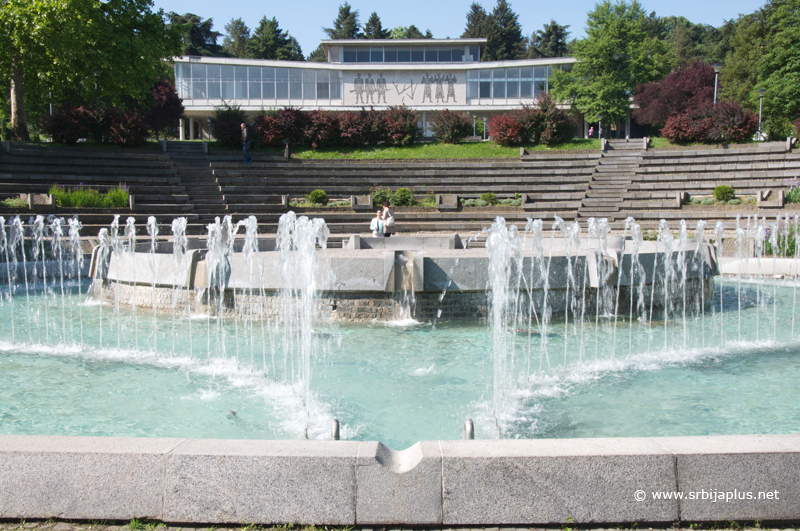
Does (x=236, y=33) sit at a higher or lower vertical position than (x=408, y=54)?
higher

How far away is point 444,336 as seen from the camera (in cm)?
933

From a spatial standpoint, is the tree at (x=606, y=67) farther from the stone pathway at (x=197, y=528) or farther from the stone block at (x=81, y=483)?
the stone block at (x=81, y=483)

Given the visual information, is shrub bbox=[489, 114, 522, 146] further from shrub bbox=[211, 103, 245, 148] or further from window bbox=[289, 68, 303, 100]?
window bbox=[289, 68, 303, 100]

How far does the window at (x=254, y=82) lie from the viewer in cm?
4681

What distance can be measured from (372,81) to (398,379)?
4368cm

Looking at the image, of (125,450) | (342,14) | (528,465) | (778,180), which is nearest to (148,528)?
(125,450)

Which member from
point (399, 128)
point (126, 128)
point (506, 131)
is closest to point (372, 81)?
Answer: point (399, 128)

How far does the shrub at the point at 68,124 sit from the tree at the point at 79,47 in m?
0.96

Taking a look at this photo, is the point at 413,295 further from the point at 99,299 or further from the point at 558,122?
the point at 558,122

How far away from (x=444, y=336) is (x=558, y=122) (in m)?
27.9

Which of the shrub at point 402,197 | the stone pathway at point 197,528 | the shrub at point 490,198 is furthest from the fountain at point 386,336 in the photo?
the shrub at point 402,197

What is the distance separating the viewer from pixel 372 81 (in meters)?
47.6

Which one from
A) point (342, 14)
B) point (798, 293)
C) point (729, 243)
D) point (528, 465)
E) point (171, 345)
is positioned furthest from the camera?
point (342, 14)

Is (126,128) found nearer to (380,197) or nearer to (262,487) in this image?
(380,197)
